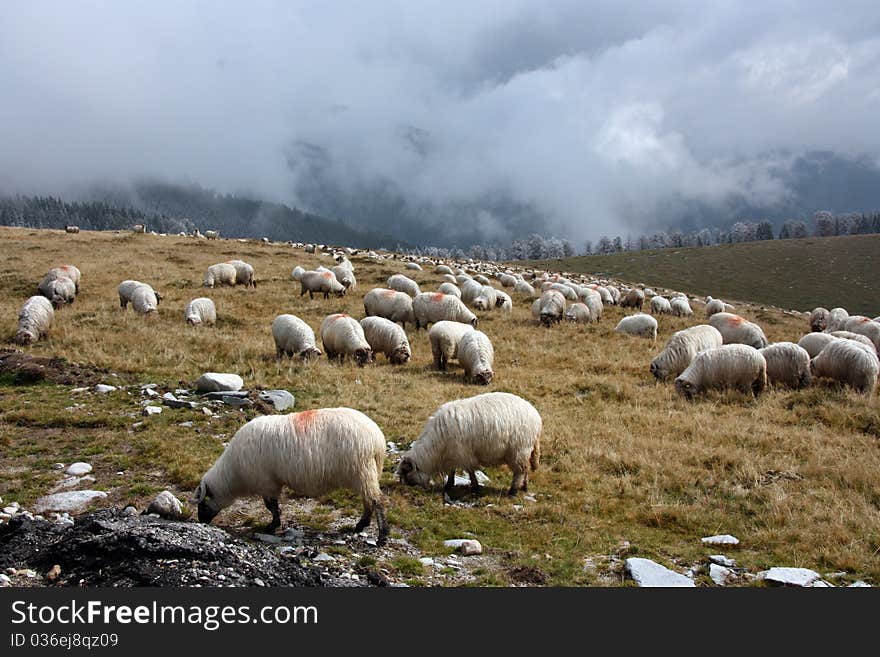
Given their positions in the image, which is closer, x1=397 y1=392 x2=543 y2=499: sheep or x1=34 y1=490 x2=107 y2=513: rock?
x1=34 y1=490 x2=107 y2=513: rock

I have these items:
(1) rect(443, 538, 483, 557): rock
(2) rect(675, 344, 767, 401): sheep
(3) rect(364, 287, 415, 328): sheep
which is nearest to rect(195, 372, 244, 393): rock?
(1) rect(443, 538, 483, 557): rock

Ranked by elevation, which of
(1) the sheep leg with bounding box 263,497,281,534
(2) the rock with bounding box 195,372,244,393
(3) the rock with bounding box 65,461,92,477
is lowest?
(1) the sheep leg with bounding box 263,497,281,534

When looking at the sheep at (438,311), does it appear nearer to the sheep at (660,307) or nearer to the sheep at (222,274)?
the sheep at (222,274)

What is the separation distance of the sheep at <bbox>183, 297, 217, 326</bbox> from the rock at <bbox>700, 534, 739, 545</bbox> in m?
18.1

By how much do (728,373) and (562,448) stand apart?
6.73 meters

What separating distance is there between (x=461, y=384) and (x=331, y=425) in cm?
811

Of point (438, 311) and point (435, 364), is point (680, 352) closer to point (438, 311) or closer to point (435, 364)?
point (435, 364)

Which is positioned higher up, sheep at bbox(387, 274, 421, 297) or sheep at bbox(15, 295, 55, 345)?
sheep at bbox(387, 274, 421, 297)

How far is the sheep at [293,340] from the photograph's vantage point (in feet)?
53.2

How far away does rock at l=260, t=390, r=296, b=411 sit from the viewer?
1145 centimetres

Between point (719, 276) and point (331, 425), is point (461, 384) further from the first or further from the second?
point (719, 276)

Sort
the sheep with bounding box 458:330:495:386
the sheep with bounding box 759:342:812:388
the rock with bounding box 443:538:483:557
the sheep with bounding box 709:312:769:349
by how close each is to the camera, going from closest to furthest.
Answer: the rock with bounding box 443:538:483:557
the sheep with bounding box 759:342:812:388
the sheep with bounding box 458:330:495:386
the sheep with bounding box 709:312:769:349

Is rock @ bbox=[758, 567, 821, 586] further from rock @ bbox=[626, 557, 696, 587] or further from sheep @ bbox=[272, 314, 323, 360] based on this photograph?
sheep @ bbox=[272, 314, 323, 360]

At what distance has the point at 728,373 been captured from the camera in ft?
46.2
